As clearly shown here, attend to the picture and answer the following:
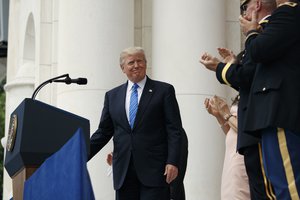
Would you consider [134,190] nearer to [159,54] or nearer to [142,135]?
[142,135]

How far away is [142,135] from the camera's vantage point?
645cm

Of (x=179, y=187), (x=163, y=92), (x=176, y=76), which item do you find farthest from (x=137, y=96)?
(x=176, y=76)

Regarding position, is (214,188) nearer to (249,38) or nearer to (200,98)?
(200,98)

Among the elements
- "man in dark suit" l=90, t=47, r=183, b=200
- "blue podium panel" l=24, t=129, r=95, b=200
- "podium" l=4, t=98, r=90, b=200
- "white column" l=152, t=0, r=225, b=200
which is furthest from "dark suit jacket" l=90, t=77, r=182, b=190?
"white column" l=152, t=0, r=225, b=200

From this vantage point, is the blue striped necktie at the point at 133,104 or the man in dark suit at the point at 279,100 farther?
the blue striped necktie at the point at 133,104

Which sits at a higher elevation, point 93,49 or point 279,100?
point 93,49

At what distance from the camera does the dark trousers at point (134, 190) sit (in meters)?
6.36

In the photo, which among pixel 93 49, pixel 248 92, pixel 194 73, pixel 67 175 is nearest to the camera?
pixel 67 175

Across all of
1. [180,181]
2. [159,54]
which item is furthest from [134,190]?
[159,54]

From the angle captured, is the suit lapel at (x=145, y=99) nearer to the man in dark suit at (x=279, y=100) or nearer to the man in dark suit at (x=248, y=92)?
the man in dark suit at (x=248, y=92)

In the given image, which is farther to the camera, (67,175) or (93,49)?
(93,49)

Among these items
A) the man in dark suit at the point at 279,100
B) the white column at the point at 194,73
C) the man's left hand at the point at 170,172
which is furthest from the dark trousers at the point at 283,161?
the white column at the point at 194,73

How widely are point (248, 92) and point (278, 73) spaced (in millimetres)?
362

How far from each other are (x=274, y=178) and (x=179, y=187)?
250 centimetres
